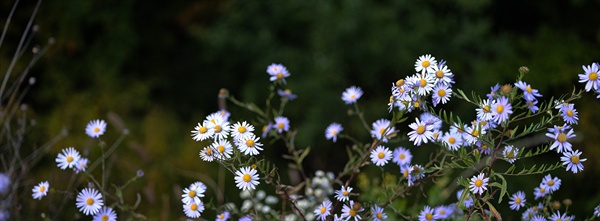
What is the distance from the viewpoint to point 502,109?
1.12 m

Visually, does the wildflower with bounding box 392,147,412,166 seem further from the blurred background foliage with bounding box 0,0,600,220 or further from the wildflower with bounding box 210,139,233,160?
the blurred background foliage with bounding box 0,0,600,220

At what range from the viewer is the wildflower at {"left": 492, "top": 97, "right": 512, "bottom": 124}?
111 centimetres

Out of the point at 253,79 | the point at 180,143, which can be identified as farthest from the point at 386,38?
the point at 180,143

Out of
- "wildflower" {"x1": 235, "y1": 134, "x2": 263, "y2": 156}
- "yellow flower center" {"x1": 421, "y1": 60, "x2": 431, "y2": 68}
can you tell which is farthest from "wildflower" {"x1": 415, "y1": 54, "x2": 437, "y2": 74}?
"wildflower" {"x1": 235, "y1": 134, "x2": 263, "y2": 156}

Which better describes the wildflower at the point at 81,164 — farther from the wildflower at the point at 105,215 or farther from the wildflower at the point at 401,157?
the wildflower at the point at 401,157

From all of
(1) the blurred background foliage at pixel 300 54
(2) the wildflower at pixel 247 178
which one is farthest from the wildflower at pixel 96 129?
(1) the blurred background foliage at pixel 300 54

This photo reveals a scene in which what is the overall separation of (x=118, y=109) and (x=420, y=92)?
3106 mm

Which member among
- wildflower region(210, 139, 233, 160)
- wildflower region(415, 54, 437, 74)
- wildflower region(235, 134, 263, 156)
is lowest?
wildflower region(235, 134, 263, 156)

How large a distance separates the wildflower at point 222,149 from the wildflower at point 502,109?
1.55 feet

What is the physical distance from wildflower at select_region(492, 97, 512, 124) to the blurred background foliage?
106 inches

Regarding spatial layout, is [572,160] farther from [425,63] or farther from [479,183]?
[425,63]

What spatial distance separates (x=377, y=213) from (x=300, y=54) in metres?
3.00

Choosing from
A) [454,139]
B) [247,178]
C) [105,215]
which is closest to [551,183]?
[454,139]

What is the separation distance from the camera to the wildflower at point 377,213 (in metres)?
1.35
